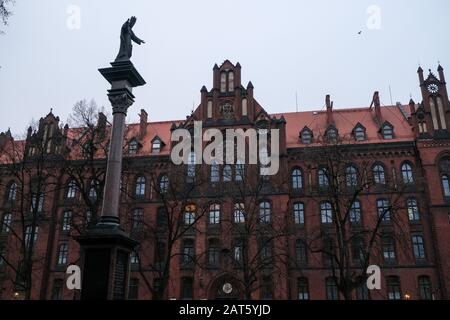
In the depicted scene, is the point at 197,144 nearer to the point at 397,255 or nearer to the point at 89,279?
the point at 397,255

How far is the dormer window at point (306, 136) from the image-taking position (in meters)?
40.4

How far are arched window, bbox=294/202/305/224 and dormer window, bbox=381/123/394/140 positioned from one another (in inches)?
397

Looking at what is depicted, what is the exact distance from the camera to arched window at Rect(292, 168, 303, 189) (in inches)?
1502

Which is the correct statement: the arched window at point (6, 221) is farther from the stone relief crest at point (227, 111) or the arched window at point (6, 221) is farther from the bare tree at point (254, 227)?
the stone relief crest at point (227, 111)

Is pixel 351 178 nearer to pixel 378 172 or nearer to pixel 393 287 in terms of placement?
pixel 378 172

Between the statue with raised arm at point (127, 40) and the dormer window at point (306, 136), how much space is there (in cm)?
2668

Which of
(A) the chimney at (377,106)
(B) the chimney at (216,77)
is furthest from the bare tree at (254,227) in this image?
(A) the chimney at (377,106)

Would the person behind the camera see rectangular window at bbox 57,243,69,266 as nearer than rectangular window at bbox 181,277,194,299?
No

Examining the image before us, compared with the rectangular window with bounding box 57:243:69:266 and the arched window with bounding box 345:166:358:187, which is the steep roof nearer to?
the arched window with bounding box 345:166:358:187

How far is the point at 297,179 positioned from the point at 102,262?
1107 inches

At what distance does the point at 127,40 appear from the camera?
15445 millimetres

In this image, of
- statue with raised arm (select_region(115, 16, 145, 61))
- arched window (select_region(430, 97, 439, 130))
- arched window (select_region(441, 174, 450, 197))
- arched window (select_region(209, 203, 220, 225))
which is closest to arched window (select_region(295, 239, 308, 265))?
arched window (select_region(209, 203, 220, 225))

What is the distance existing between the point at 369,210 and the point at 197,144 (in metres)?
15.6
